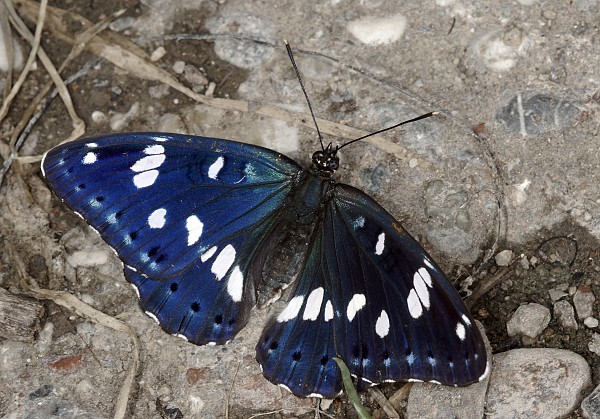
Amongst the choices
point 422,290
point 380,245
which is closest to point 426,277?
point 422,290

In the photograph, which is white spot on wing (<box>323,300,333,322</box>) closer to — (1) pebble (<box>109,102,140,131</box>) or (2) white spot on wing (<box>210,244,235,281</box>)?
(2) white spot on wing (<box>210,244,235,281</box>)

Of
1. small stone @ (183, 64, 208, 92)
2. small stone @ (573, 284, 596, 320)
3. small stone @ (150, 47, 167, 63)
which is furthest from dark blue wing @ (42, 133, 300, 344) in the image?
small stone @ (573, 284, 596, 320)

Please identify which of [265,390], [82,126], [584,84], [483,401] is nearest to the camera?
[483,401]

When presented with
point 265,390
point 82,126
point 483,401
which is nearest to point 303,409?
point 265,390

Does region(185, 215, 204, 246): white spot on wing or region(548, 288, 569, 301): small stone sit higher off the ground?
region(185, 215, 204, 246): white spot on wing

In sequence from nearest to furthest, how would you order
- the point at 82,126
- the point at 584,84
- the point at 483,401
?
the point at 483,401 < the point at 584,84 < the point at 82,126

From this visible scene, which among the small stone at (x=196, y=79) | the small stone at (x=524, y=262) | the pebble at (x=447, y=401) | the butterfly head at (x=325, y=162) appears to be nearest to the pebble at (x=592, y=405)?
the pebble at (x=447, y=401)

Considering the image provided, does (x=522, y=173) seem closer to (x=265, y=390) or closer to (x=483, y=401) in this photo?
(x=483, y=401)

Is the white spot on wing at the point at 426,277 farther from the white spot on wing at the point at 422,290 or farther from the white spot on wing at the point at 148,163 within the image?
the white spot on wing at the point at 148,163
